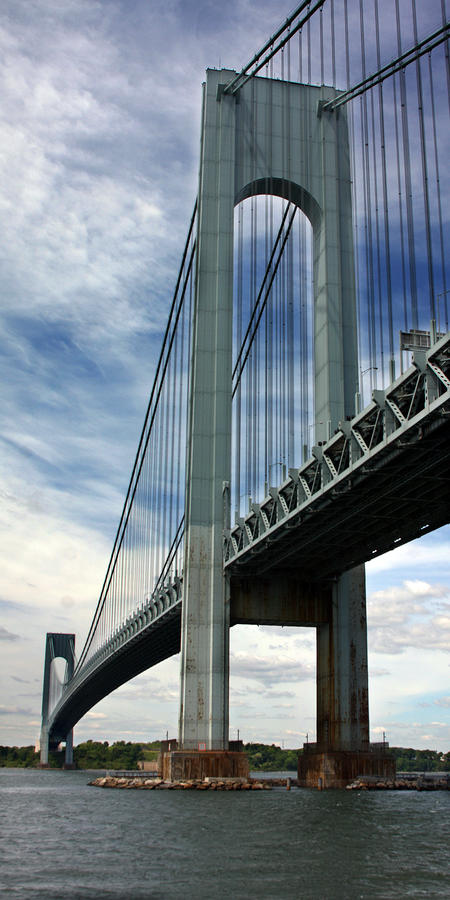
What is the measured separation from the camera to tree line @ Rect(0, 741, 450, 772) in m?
166

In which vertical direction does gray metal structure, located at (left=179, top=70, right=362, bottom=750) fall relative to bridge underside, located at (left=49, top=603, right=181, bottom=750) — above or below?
above

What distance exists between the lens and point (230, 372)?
44344mm

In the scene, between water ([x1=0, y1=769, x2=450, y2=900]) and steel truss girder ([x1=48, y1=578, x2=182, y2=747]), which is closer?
water ([x1=0, y1=769, x2=450, y2=900])

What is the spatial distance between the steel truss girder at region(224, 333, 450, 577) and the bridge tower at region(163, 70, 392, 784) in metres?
1.99

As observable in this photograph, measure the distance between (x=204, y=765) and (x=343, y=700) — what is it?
283 inches

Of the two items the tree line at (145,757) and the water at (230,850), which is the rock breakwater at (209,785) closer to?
the water at (230,850)

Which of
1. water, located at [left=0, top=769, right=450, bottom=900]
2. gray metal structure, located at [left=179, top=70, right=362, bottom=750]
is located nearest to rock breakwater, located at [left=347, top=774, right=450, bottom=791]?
gray metal structure, located at [left=179, top=70, right=362, bottom=750]

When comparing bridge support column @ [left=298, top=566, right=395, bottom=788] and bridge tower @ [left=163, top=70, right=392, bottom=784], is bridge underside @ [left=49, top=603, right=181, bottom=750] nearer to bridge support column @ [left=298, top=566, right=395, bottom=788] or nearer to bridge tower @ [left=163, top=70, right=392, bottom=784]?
bridge tower @ [left=163, top=70, right=392, bottom=784]

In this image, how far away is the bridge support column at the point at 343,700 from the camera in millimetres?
41250

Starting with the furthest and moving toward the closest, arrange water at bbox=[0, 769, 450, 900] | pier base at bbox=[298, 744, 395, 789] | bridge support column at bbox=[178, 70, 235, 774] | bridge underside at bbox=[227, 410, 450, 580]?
1. pier base at bbox=[298, 744, 395, 789]
2. bridge support column at bbox=[178, 70, 235, 774]
3. bridge underside at bbox=[227, 410, 450, 580]
4. water at bbox=[0, 769, 450, 900]

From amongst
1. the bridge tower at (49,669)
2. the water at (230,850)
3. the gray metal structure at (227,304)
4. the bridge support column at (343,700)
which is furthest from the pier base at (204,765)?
the bridge tower at (49,669)

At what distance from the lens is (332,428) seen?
136 feet

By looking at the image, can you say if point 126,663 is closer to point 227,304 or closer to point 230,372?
point 230,372

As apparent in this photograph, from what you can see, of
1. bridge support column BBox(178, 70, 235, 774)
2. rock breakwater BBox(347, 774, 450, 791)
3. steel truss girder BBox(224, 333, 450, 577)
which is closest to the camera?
steel truss girder BBox(224, 333, 450, 577)
